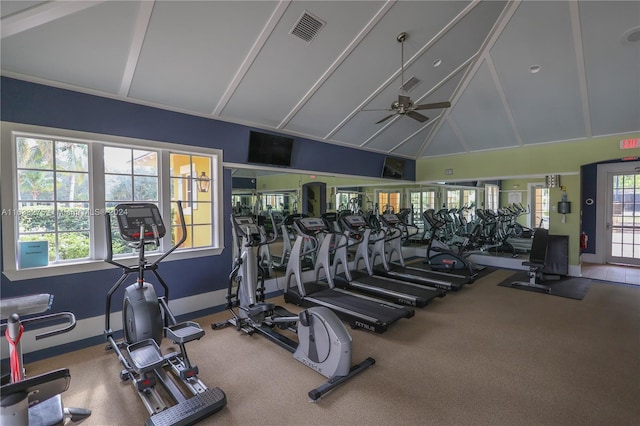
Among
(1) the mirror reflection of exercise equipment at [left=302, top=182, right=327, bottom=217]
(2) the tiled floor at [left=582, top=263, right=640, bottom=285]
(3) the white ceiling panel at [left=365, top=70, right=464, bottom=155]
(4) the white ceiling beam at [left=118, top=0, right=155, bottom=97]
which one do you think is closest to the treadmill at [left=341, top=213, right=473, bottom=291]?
(1) the mirror reflection of exercise equipment at [left=302, top=182, right=327, bottom=217]

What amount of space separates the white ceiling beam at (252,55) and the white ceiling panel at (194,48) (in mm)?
49

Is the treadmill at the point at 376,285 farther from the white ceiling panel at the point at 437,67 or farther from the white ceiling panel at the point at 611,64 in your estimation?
the white ceiling panel at the point at 611,64

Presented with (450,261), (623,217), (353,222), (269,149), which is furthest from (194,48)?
(623,217)

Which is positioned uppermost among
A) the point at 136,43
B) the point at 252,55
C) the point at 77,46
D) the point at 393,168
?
the point at 252,55

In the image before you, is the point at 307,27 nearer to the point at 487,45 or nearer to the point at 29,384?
the point at 487,45

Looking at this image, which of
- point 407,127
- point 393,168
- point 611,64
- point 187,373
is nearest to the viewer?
point 187,373

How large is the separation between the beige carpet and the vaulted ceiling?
122 inches

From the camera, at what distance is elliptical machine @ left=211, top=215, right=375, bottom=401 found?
2.75m

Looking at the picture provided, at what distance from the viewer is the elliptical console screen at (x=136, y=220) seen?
9.67 ft

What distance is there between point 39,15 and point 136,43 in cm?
72

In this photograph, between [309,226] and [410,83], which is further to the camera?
[410,83]

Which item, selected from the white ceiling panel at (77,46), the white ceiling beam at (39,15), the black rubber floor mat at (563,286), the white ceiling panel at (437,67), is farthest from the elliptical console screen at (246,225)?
the black rubber floor mat at (563,286)

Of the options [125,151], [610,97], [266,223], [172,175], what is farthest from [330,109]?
[610,97]

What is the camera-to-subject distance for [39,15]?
8.23 feet
